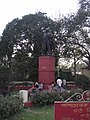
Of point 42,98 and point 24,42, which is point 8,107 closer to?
point 42,98

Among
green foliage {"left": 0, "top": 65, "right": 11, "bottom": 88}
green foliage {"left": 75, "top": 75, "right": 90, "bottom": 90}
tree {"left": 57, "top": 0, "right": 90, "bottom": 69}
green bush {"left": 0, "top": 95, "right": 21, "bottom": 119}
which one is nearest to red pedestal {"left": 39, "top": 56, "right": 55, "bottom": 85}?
green foliage {"left": 75, "top": 75, "right": 90, "bottom": 90}

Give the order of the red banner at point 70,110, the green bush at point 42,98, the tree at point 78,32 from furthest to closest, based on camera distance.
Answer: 1. the tree at point 78,32
2. the green bush at point 42,98
3. the red banner at point 70,110

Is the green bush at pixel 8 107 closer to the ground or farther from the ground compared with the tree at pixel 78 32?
closer to the ground

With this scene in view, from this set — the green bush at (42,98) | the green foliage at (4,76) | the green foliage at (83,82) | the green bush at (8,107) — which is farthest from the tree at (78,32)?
the green bush at (8,107)

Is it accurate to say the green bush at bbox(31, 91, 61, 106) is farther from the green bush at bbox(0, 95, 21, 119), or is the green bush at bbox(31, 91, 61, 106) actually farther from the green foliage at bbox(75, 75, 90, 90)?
the green foliage at bbox(75, 75, 90, 90)

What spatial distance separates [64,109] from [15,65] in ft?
113

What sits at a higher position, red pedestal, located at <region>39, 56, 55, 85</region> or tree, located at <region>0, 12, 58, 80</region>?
tree, located at <region>0, 12, 58, 80</region>

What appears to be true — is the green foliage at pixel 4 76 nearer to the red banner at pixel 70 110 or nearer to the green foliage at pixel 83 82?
the green foliage at pixel 83 82

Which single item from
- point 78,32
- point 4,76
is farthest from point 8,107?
point 78,32

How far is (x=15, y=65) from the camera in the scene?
41688 mm

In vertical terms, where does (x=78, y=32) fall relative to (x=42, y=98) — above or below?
above

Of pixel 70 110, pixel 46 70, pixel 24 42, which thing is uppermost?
pixel 24 42

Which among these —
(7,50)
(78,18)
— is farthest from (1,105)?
(7,50)

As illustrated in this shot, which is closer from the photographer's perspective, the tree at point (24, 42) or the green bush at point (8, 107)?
the green bush at point (8, 107)
